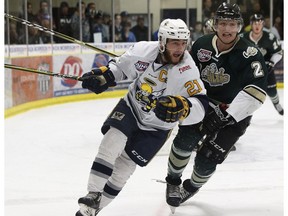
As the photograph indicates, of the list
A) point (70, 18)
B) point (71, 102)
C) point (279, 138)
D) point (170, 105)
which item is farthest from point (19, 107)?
point (170, 105)

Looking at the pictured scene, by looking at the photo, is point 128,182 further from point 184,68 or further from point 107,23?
point 107,23

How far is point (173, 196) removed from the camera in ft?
9.93

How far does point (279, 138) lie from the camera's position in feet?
17.0

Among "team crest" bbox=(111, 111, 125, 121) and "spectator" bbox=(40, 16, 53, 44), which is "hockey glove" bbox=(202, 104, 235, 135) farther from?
"spectator" bbox=(40, 16, 53, 44)

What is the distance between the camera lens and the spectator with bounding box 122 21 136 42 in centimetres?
873

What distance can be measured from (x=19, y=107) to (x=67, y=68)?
4.39 feet

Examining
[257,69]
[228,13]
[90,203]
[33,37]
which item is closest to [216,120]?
[257,69]

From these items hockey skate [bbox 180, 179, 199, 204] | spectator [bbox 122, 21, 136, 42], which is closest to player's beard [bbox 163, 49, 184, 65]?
hockey skate [bbox 180, 179, 199, 204]

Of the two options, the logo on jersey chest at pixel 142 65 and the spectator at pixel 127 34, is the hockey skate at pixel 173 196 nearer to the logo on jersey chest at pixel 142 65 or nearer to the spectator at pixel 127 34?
the logo on jersey chest at pixel 142 65

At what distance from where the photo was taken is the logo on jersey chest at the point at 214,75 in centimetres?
304

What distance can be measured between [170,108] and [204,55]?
0.72 meters

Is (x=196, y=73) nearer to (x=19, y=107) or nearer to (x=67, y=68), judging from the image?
(x=19, y=107)

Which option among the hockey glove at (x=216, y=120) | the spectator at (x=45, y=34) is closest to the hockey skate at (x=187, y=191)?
the hockey glove at (x=216, y=120)

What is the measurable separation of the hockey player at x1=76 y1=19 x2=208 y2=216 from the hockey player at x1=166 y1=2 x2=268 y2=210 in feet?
0.91
